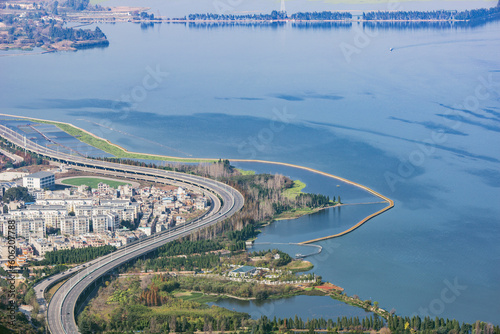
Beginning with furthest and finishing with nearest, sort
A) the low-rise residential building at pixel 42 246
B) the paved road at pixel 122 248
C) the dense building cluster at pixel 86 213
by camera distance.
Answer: the dense building cluster at pixel 86 213
the low-rise residential building at pixel 42 246
the paved road at pixel 122 248

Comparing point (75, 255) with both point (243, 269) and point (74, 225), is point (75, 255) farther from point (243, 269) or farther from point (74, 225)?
point (243, 269)

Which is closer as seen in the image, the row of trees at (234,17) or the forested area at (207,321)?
the forested area at (207,321)

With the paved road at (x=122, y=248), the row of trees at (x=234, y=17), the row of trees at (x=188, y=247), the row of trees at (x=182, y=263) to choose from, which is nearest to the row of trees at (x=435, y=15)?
the row of trees at (x=234, y=17)

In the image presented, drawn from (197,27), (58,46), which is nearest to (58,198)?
(58,46)

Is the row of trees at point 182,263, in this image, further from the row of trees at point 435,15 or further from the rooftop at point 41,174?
the row of trees at point 435,15

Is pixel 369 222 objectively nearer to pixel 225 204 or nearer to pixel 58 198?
pixel 225 204

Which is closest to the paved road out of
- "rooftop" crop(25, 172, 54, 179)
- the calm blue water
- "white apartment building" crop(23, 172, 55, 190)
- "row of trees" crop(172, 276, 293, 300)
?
"row of trees" crop(172, 276, 293, 300)

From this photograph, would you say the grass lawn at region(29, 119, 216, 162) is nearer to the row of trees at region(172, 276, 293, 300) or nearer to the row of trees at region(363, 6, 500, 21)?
the row of trees at region(172, 276, 293, 300)
